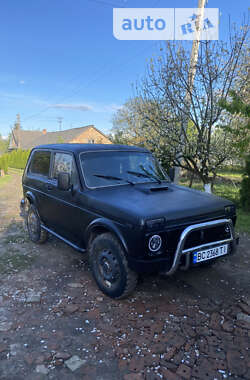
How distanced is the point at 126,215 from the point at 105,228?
55cm

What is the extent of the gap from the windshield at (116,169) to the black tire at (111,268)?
91cm

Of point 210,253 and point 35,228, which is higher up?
point 210,253

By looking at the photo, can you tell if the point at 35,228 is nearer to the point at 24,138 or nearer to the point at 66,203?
the point at 66,203

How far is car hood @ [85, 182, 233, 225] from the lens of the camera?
10.1 ft

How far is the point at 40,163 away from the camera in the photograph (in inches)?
210

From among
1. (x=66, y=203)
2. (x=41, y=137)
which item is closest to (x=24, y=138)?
(x=41, y=137)

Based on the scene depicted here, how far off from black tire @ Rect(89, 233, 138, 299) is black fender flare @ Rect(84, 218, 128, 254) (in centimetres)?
12

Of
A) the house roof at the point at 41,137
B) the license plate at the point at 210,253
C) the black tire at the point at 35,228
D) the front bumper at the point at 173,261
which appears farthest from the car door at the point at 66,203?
the house roof at the point at 41,137

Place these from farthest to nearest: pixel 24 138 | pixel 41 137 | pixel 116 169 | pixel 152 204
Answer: pixel 24 138 < pixel 41 137 < pixel 116 169 < pixel 152 204

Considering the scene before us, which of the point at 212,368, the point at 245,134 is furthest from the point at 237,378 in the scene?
the point at 245,134

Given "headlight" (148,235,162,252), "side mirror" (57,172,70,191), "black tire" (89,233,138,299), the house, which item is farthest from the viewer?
the house

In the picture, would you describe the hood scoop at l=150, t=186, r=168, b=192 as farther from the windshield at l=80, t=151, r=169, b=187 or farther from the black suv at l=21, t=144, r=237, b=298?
the windshield at l=80, t=151, r=169, b=187

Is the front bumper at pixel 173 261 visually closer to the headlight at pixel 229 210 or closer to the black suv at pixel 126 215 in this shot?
the black suv at pixel 126 215

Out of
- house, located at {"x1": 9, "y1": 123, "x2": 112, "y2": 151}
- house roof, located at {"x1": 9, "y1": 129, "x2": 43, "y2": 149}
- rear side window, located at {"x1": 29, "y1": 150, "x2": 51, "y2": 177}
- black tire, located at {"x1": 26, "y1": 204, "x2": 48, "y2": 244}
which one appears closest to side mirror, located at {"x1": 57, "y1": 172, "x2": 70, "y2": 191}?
rear side window, located at {"x1": 29, "y1": 150, "x2": 51, "y2": 177}
